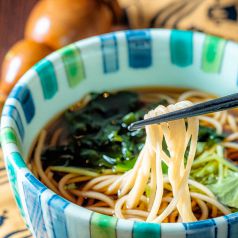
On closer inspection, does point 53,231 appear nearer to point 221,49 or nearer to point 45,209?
point 45,209

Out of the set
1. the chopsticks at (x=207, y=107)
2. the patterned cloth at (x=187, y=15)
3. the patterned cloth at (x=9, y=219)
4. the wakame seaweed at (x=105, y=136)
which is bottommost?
the patterned cloth at (x=9, y=219)

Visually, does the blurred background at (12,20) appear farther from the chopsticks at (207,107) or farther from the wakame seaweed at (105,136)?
the chopsticks at (207,107)

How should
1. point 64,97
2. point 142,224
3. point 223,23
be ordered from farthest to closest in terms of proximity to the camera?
point 223,23 → point 64,97 → point 142,224

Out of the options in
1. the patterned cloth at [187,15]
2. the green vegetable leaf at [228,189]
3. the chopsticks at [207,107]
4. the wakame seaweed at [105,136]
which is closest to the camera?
the chopsticks at [207,107]

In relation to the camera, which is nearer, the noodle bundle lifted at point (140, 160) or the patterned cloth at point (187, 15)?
the noodle bundle lifted at point (140, 160)

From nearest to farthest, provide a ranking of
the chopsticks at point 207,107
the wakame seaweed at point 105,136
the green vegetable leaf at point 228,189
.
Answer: the chopsticks at point 207,107, the green vegetable leaf at point 228,189, the wakame seaweed at point 105,136

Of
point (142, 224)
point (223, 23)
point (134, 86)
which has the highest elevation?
point (223, 23)

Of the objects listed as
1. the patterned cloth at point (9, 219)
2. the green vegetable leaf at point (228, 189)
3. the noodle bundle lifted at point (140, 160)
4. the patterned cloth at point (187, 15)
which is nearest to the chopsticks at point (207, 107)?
the noodle bundle lifted at point (140, 160)

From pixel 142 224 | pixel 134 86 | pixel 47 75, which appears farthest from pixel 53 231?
pixel 134 86
